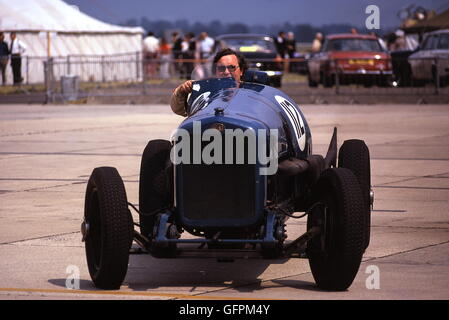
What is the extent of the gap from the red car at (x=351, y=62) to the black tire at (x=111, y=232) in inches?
969

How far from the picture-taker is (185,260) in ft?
29.8

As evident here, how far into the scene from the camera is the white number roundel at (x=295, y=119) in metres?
8.78

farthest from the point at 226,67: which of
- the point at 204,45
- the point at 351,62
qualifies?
the point at 204,45

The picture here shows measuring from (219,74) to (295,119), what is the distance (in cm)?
69

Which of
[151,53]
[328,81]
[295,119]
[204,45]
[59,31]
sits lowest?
[328,81]

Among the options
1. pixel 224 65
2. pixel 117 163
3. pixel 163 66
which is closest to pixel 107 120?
pixel 117 163

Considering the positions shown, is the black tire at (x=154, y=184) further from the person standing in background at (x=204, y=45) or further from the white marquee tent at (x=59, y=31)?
the person standing in background at (x=204, y=45)

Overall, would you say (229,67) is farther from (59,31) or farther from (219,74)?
(59,31)

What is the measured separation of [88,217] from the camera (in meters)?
7.95

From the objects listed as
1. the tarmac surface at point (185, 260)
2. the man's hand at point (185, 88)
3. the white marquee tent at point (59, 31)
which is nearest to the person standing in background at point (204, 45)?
the white marquee tent at point (59, 31)

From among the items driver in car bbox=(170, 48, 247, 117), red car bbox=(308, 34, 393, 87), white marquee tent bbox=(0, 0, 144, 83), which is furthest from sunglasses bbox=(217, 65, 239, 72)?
white marquee tent bbox=(0, 0, 144, 83)

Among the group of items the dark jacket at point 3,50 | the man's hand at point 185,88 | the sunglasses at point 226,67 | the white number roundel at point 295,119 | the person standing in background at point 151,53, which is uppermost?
the sunglasses at point 226,67

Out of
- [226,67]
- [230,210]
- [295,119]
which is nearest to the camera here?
[230,210]
